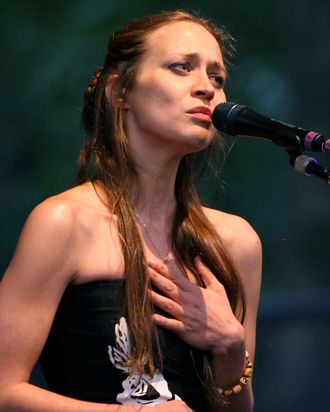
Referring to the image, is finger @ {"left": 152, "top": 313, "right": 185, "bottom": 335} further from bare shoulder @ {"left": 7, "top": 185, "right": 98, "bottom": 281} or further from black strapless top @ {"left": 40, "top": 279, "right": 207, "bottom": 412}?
bare shoulder @ {"left": 7, "top": 185, "right": 98, "bottom": 281}

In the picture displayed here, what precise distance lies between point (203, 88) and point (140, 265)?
50 centimetres

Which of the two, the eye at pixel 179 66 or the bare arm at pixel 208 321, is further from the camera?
the eye at pixel 179 66

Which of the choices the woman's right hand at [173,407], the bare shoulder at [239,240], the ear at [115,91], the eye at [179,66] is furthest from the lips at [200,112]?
the woman's right hand at [173,407]

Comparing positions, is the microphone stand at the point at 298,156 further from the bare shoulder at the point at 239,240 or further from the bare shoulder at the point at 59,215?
the bare shoulder at the point at 239,240

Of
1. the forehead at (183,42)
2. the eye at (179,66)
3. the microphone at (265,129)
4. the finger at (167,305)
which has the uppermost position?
the forehead at (183,42)

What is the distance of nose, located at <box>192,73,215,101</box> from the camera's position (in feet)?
9.25

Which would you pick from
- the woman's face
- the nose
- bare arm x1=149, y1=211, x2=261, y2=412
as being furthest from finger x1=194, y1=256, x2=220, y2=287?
the nose

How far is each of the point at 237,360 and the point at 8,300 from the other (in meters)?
0.62

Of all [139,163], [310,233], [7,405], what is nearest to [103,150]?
[139,163]

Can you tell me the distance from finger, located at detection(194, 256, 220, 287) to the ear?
1.56ft

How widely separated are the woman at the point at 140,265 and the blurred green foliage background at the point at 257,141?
1.56 feet

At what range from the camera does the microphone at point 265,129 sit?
2.26m

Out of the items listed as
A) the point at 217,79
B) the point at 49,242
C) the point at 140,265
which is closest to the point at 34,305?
the point at 49,242

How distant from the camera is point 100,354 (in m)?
2.64
